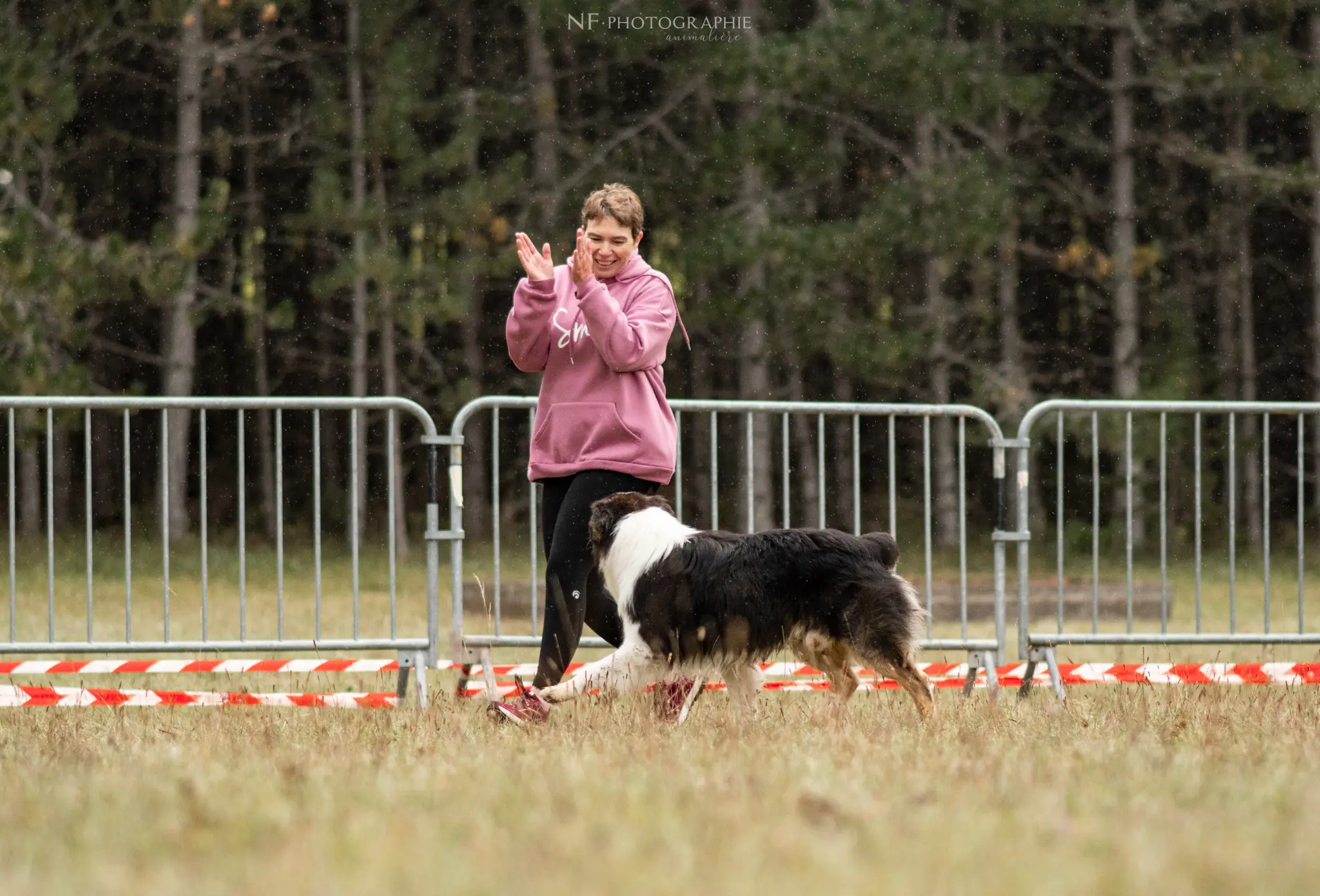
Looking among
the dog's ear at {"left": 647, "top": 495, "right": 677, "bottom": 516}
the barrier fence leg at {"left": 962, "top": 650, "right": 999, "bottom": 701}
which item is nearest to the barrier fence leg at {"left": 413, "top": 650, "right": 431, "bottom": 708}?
the dog's ear at {"left": 647, "top": 495, "right": 677, "bottom": 516}

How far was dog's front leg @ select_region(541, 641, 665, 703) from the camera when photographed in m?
5.57

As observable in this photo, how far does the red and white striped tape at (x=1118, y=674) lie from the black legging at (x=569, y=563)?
858 millimetres

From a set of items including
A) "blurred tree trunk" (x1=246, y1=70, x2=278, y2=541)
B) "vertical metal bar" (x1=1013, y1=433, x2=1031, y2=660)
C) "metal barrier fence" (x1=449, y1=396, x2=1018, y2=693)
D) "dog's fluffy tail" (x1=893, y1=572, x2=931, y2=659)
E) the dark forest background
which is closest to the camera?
"dog's fluffy tail" (x1=893, y1=572, x2=931, y2=659)

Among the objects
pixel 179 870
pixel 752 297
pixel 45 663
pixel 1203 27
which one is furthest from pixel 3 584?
pixel 1203 27

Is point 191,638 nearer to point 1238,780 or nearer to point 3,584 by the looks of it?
point 3,584

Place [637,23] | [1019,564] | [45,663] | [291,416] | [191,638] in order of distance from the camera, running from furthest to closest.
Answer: [291,416] < [637,23] < [191,638] < [1019,564] < [45,663]

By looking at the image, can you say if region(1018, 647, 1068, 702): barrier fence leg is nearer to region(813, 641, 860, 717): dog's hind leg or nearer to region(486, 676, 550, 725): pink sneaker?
region(813, 641, 860, 717): dog's hind leg

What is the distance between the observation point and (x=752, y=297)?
1914 cm

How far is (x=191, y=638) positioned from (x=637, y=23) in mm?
11272

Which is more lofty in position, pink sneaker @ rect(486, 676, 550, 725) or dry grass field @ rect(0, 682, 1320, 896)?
dry grass field @ rect(0, 682, 1320, 896)

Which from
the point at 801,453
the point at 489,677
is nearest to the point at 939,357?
the point at 801,453

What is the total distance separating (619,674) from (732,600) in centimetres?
47

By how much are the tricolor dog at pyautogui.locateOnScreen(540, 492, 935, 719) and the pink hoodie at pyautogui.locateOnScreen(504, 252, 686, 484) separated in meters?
0.21

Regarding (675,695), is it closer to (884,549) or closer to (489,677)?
(884,549)
